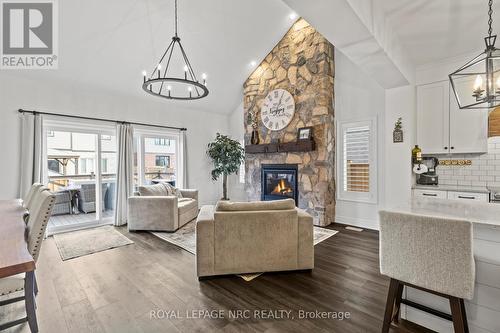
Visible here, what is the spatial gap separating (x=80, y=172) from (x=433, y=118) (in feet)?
21.8

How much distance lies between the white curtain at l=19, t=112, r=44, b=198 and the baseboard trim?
5.71m

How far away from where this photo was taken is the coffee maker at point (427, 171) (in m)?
3.77

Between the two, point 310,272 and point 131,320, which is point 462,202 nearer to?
point 310,272

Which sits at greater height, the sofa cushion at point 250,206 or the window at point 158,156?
the window at point 158,156

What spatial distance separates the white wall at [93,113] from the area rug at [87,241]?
1.11 meters

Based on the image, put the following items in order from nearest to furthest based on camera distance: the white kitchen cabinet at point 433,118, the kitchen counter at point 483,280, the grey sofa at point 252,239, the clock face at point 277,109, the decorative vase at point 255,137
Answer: the kitchen counter at point 483,280 < the grey sofa at point 252,239 < the white kitchen cabinet at point 433,118 < the clock face at point 277,109 < the decorative vase at point 255,137

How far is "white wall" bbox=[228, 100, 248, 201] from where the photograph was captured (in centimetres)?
678

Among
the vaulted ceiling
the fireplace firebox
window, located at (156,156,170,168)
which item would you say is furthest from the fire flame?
window, located at (156,156,170,168)

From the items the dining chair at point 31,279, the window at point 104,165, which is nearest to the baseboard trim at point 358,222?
the dining chair at point 31,279

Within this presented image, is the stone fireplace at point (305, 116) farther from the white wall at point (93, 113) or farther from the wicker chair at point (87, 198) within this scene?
the wicker chair at point (87, 198)

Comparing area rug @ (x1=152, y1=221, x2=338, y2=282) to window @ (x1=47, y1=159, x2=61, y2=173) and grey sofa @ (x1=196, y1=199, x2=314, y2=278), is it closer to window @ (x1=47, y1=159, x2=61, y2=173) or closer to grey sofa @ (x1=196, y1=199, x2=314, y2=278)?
grey sofa @ (x1=196, y1=199, x2=314, y2=278)

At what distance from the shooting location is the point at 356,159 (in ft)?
15.2

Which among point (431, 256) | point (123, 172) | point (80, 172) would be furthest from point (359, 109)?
point (80, 172)

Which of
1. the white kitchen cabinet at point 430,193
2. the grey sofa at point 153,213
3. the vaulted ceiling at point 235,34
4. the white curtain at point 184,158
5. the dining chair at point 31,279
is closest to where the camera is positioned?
the dining chair at point 31,279
